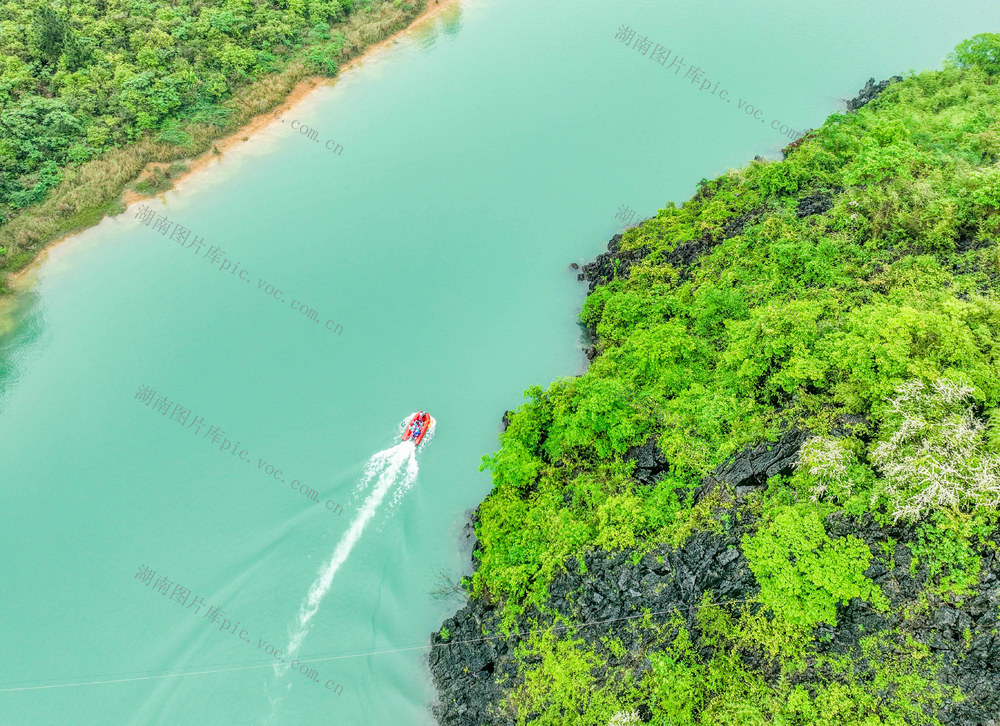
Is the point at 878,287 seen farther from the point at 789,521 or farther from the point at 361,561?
the point at 361,561

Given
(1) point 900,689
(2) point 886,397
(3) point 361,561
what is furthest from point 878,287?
(3) point 361,561

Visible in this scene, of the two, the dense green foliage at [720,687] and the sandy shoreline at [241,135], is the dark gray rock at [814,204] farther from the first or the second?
the sandy shoreline at [241,135]

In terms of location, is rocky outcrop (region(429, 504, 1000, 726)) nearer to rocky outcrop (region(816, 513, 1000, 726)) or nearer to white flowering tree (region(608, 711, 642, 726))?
rocky outcrop (region(816, 513, 1000, 726))

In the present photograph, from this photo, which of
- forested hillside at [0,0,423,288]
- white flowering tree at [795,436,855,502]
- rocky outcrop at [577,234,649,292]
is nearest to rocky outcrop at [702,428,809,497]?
white flowering tree at [795,436,855,502]

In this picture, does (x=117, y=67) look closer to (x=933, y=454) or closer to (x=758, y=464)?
(x=758, y=464)

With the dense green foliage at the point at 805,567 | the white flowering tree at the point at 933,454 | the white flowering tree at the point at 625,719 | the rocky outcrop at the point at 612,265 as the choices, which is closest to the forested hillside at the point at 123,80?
the rocky outcrop at the point at 612,265

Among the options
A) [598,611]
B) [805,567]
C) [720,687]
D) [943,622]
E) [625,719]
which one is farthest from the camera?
[598,611]

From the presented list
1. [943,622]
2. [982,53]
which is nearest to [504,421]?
[943,622]
